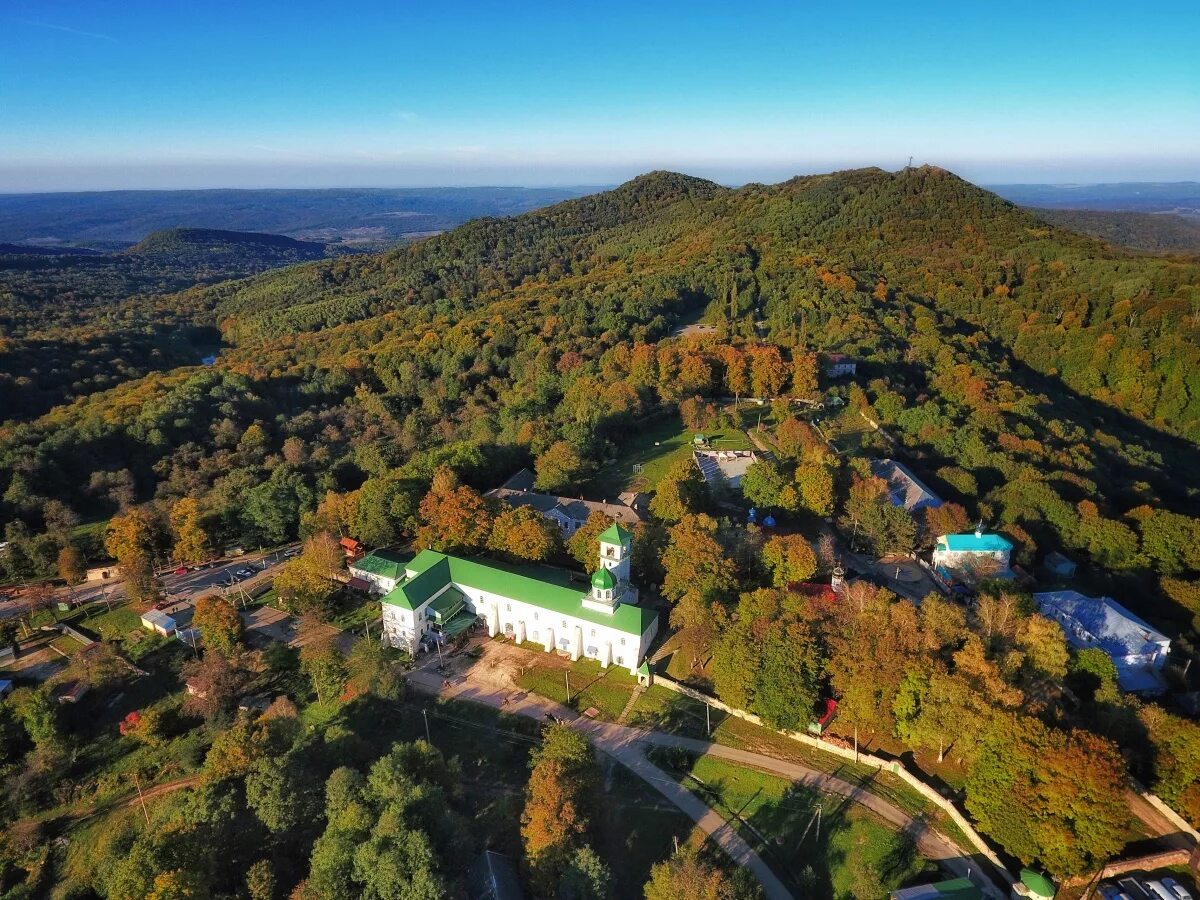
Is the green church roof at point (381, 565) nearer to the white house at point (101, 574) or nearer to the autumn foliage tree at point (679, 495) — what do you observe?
the autumn foliage tree at point (679, 495)

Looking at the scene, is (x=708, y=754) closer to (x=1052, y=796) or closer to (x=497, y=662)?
(x=497, y=662)

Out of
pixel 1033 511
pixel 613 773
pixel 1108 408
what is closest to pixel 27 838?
pixel 613 773

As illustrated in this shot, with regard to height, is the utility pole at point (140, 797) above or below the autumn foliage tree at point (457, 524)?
below

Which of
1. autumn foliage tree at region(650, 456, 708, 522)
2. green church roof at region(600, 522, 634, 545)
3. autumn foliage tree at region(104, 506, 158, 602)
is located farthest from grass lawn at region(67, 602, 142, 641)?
autumn foliage tree at region(650, 456, 708, 522)

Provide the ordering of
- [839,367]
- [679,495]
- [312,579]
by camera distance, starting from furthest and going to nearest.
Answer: [839,367]
[679,495]
[312,579]

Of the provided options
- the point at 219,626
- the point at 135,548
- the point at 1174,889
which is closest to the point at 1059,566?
the point at 1174,889

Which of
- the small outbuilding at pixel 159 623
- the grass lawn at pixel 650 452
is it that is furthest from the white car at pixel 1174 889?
the small outbuilding at pixel 159 623
